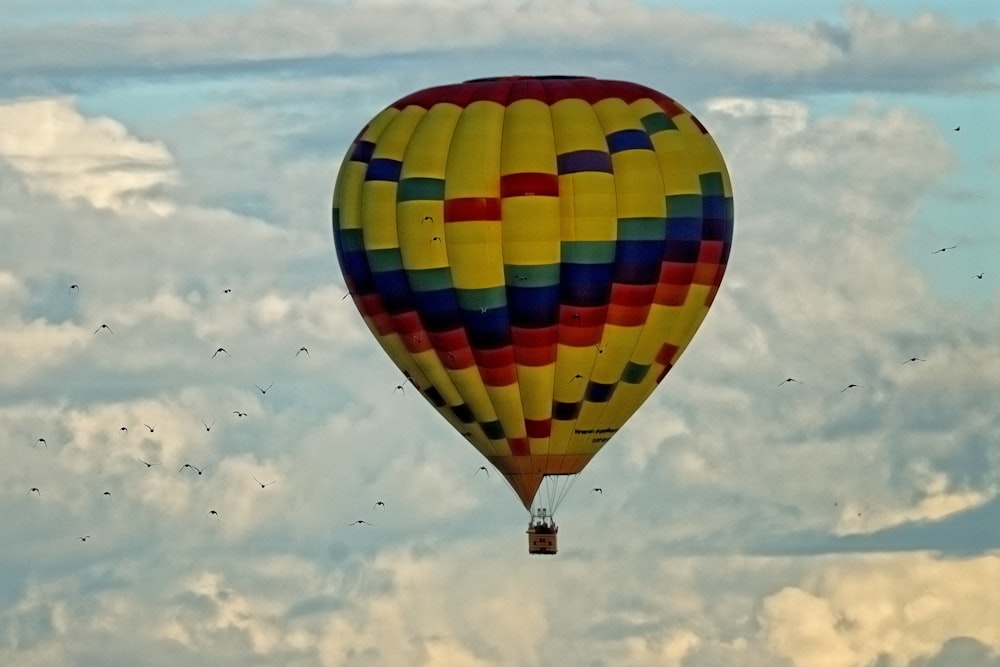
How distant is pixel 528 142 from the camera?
133500 millimetres

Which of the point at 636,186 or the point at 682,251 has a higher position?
the point at 636,186

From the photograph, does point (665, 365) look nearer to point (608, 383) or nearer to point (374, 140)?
point (608, 383)

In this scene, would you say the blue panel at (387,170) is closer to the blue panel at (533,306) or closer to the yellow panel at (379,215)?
the yellow panel at (379,215)

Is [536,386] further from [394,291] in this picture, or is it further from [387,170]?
[387,170]

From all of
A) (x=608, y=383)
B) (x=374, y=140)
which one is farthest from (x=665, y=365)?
(x=374, y=140)

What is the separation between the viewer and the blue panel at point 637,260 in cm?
13400

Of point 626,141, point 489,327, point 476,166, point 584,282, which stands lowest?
point 489,327

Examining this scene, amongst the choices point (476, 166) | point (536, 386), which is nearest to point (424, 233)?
point (476, 166)

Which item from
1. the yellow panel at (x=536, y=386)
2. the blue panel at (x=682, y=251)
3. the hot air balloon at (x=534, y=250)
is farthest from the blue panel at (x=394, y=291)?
the blue panel at (x=682, y=251)

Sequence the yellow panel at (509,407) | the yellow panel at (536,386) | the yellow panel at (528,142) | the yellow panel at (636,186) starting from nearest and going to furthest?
1. the yellow panel at (528,142)
2. the yellow panel at (636,186)
3. the yellow panel at (536,386)
4. the yellow panel at (509,407)

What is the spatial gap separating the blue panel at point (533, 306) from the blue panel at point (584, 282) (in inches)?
12.6

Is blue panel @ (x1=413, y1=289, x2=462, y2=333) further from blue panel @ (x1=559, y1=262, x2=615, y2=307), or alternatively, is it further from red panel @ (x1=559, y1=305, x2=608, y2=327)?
blue panel @ (x1=559, y1=262, x2=615, y2=307)

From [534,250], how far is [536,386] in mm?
4167

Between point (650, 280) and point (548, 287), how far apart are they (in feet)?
10.1
